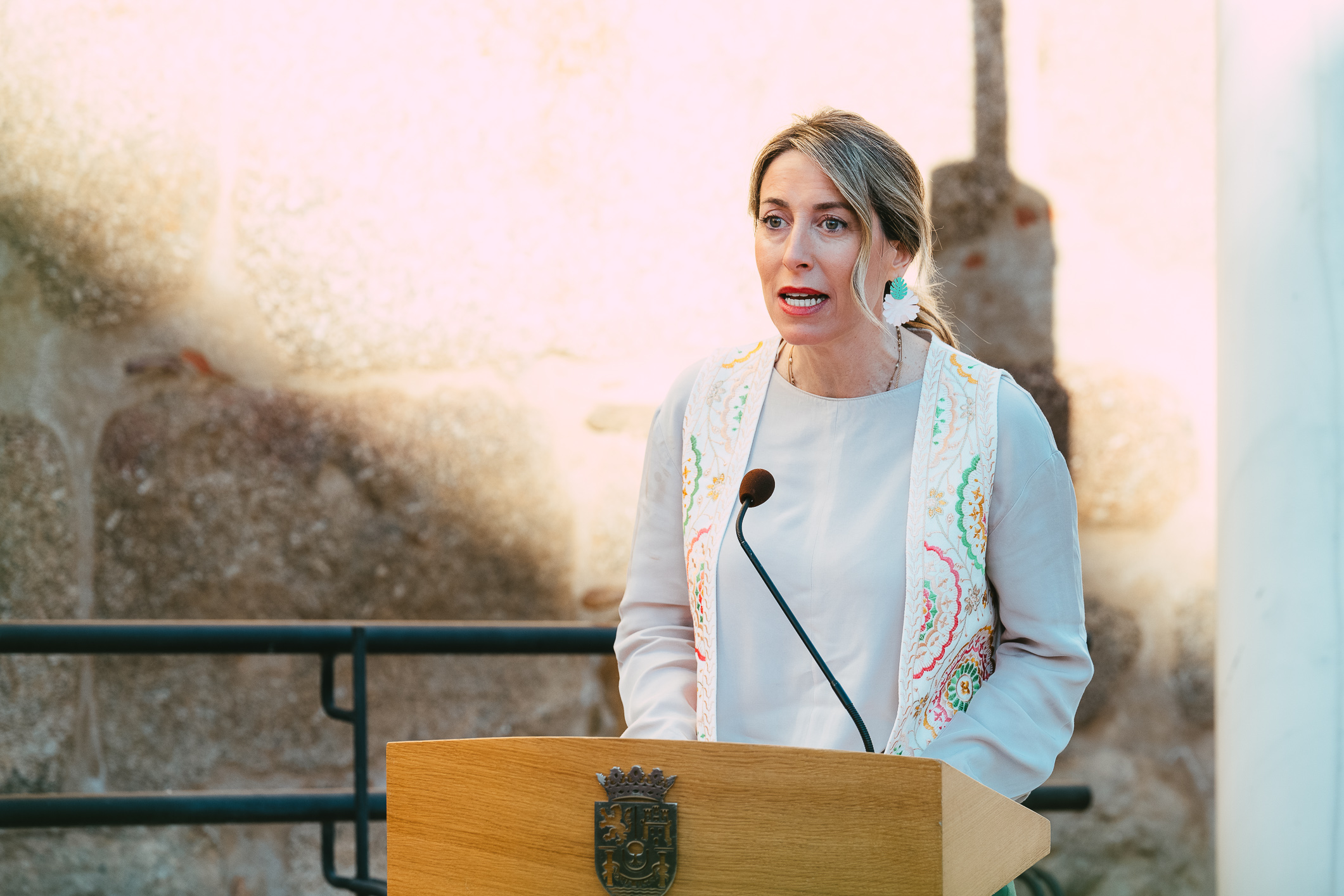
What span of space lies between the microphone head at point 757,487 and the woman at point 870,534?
226 millimetres

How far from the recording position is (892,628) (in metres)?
1.53

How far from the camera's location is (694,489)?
66.1 inches

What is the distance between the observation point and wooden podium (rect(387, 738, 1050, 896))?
0.97 metres

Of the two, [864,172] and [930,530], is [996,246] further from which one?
[930,530]

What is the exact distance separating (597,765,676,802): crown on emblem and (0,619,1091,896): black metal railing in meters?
1.38

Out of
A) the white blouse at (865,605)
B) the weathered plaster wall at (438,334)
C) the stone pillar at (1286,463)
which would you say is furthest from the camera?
the weathered plaster wall at (438,334)

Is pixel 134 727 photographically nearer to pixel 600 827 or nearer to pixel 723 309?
pixel 723 309

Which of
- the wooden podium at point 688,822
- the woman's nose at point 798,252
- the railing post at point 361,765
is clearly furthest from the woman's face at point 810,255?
the railing post at point 361,765

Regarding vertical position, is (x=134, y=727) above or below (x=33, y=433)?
below

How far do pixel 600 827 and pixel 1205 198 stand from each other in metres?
2.25

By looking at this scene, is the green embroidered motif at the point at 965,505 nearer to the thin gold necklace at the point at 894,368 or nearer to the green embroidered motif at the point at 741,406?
the thin gold necklace at the point at 894,368

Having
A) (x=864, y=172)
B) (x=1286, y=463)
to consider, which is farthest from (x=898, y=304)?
(x=1286, y=463)

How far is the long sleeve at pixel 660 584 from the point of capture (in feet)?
5.49

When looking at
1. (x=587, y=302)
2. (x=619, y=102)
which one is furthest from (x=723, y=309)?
(x=619, y=102)
